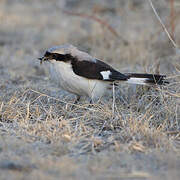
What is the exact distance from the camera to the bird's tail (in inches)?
206

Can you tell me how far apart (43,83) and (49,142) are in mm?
2650

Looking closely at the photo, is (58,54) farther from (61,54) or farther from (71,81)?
(71,81)

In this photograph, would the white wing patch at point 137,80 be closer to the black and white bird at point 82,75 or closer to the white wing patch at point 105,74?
the black and white bird at point 82,75

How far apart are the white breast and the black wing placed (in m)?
0.06

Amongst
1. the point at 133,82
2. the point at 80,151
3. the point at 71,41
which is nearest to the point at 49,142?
the point at 80,151

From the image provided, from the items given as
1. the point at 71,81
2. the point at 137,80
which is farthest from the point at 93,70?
the point at 137,80

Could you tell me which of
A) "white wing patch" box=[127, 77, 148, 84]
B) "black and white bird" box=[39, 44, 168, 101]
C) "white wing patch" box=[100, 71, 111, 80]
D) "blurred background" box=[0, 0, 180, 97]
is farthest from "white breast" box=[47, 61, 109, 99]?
"blurred background" box=[0, 0, 180, 97]

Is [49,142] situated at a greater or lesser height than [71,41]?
lesser

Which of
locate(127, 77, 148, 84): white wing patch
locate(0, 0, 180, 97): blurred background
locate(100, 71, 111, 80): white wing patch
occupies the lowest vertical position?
locate(127, 77, 148, 84): white wing patch

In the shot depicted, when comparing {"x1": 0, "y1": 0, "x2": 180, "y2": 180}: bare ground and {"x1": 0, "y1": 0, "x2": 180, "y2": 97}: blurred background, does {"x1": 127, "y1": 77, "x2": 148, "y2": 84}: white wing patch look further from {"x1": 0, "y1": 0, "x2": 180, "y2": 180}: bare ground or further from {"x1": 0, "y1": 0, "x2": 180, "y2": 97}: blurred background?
{"x1": 0, "y1": 0, "x2": 180, "y2": 97}: blurred background

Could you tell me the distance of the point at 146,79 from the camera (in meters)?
5.31

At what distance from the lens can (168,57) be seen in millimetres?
7770

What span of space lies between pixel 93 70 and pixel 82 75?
6.9 inches

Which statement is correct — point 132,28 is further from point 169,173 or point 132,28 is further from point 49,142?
point 169,173
